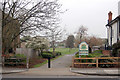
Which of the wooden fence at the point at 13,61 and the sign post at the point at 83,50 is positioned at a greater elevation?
the sign post at the point at 83,50

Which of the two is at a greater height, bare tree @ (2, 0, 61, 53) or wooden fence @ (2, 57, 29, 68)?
bare tree @ (2, 0, 61, 53)

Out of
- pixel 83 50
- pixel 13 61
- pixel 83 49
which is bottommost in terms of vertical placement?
pixel 13 61

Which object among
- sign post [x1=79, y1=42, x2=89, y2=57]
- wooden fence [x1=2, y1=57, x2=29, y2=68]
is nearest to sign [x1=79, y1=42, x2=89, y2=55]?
sign post [x1=79, y1=42, x2=89, y2=57]

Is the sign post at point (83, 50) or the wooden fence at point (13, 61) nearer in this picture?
the wooden fence at point (13, 61)

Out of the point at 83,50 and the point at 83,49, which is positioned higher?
the point at 83,49

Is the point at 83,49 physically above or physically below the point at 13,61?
above

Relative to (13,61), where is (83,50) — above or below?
above

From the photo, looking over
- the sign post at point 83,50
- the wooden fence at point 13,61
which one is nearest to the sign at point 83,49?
the sign post at point 83,50

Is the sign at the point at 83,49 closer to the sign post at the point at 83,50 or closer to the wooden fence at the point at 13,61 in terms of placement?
the sign post at the point at 83,50

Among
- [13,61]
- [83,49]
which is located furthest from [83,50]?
[13,61]

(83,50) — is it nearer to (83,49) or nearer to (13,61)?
(83,49)

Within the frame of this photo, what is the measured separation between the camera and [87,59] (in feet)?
54.0

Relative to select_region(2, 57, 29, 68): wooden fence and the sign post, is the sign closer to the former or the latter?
the sign post

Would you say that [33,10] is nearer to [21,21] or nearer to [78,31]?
[21,21]
